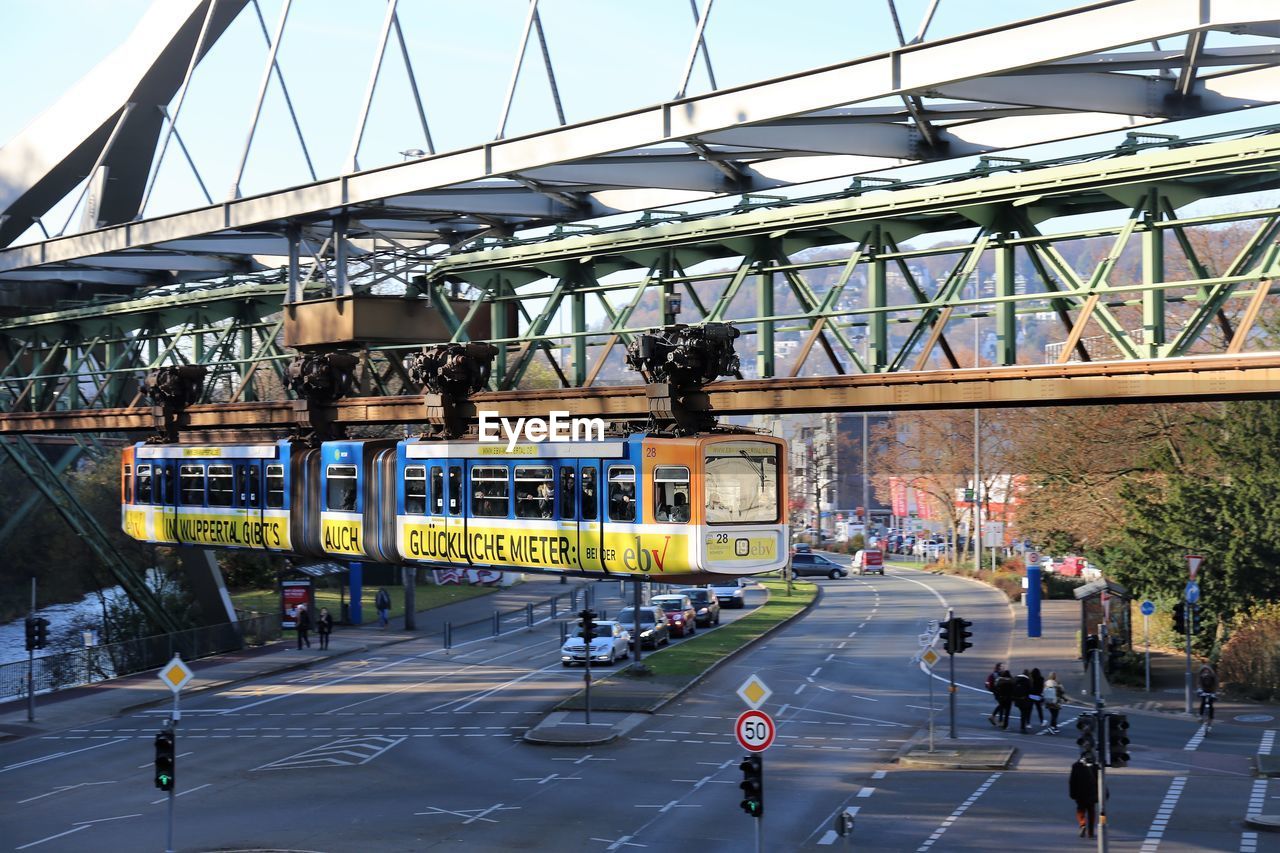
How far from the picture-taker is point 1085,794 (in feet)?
90.9

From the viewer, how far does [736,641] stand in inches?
2307

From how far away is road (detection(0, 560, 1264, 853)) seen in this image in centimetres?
2812

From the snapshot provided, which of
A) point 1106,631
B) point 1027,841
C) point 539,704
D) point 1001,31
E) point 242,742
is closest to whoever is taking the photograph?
point 1001,31

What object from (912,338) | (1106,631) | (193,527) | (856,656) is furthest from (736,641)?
(912,338)

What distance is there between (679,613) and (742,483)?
129 ft

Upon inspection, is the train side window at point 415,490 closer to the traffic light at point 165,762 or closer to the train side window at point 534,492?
the train side window at point 534,492

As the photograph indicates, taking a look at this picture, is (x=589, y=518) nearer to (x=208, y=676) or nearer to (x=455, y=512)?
(x=455, y=512)

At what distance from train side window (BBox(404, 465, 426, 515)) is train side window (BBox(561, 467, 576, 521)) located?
13.7ft

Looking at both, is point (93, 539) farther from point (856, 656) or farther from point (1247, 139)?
point (1247, 139)

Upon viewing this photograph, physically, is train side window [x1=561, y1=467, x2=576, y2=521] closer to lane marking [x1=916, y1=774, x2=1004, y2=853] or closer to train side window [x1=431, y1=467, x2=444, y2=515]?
train side window [x1=431, y1=467, x2=444, y2=515]

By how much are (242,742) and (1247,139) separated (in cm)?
2922

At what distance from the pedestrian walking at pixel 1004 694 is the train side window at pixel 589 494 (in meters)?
20.0

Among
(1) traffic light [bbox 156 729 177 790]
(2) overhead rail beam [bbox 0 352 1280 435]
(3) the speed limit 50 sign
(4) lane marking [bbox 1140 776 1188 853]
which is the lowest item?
(4) lane marking [bbox 1140 776 1188 853]

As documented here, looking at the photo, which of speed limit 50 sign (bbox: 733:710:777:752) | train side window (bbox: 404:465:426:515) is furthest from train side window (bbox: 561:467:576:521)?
speed limit 50 sign (bbox: 733:710:777:752)
